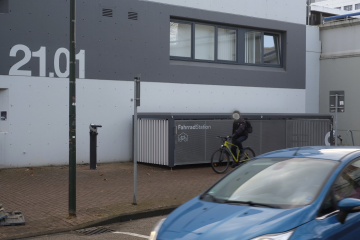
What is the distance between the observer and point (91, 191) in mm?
10398

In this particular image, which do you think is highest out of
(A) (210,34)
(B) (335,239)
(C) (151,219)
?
(A) (210,34)

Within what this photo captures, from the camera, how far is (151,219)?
8203mm

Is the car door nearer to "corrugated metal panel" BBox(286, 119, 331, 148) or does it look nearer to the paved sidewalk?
the paved sidewalk

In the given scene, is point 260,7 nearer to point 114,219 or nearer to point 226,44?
point 226,44

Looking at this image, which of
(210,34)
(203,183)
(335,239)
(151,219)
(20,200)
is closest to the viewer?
(335,239)

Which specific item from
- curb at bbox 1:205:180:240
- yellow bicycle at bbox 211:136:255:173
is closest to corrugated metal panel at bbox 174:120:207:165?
yellow bicycle at bbox 211:136:255:173

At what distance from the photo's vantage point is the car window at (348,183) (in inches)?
162

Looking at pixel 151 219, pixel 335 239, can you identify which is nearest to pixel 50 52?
pixel 151 219

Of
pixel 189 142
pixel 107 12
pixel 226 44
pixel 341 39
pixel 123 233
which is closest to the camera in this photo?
pixel 123 233

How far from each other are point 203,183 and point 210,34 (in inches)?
323

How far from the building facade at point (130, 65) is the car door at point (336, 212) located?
1135cm

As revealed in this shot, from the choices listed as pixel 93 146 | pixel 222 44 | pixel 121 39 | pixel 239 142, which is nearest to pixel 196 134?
pixel 239 142

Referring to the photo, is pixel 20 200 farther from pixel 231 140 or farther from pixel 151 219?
pixel 231 140

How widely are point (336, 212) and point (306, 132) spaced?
13.8m
